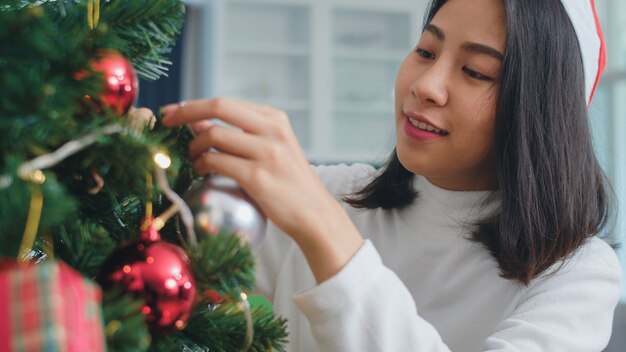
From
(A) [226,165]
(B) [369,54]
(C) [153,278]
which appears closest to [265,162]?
(A) [226,165]

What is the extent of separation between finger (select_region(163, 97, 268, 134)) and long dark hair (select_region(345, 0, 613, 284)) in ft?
1.98

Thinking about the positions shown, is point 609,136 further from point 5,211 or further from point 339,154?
point 5,211

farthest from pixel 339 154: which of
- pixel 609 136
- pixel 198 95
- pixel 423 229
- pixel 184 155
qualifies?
pixel 184 155

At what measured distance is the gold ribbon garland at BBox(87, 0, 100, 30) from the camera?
0.51m

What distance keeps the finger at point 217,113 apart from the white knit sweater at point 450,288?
217 millimetres

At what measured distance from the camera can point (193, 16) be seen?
455 cm

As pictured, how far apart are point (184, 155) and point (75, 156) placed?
0.09 m

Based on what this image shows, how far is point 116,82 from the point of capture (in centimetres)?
49

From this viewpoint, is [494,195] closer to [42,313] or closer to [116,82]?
[116,82]

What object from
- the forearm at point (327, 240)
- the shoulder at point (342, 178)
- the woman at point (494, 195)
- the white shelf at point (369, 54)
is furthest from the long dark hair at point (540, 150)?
the white shelf at point (369, 54)

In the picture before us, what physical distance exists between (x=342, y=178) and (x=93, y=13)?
867 mm

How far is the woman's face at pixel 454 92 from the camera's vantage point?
1027 mm

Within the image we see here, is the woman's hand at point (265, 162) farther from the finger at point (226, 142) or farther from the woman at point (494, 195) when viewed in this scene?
the woman at point (494, 195)

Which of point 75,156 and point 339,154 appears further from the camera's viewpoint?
point 339,154
